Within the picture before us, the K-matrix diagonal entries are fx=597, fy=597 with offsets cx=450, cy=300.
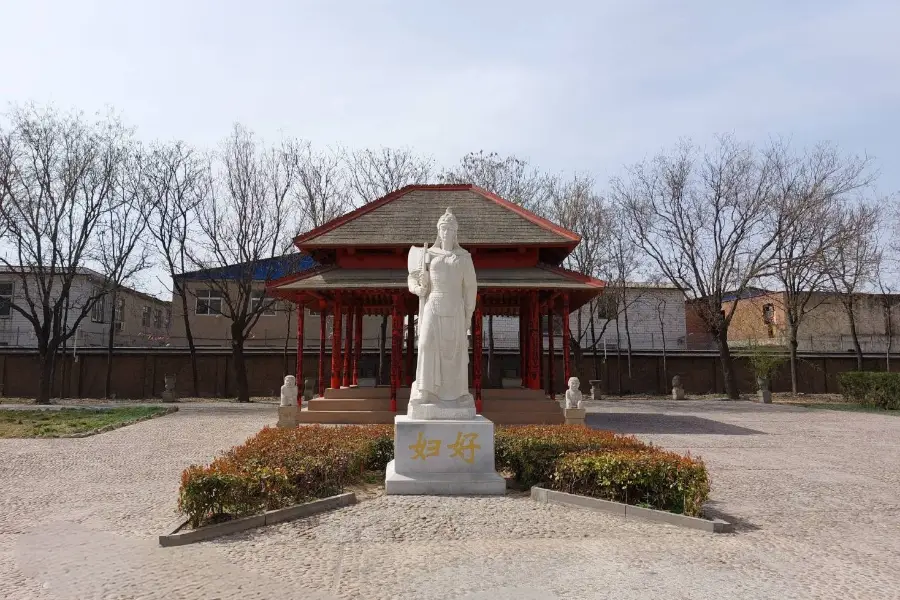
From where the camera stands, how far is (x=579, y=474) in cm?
727

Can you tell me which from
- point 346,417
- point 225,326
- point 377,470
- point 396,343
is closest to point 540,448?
point 377,470

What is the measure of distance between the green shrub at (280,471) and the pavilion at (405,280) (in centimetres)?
636

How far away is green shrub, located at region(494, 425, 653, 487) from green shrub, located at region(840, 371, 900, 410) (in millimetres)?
19282

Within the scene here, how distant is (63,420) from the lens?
1709cm

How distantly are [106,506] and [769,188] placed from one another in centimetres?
2752

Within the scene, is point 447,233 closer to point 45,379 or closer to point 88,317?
point 45,379

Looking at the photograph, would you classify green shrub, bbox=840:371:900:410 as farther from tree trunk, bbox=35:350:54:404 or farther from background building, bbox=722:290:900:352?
tree trunk, bbox=35:350:54:404

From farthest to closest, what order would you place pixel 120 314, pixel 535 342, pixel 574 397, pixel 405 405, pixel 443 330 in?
pixel 120 314, pixel 535 342, pixel 405 405, pixel 574 397, pixel 443 330

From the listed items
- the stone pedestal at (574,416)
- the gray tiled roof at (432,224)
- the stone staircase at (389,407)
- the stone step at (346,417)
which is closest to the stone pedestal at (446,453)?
the stone pedestal at (574,416)

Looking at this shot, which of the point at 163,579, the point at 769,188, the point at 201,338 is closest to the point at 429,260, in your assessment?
the point at 163,579

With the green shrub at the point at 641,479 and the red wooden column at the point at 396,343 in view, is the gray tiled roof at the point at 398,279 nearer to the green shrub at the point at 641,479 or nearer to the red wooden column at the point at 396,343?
the red wooden column at the point at 396,343

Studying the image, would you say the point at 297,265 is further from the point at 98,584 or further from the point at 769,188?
the point at 98,584

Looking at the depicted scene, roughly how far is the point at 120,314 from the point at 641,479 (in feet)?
120

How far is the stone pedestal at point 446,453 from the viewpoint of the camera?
7.56 m
